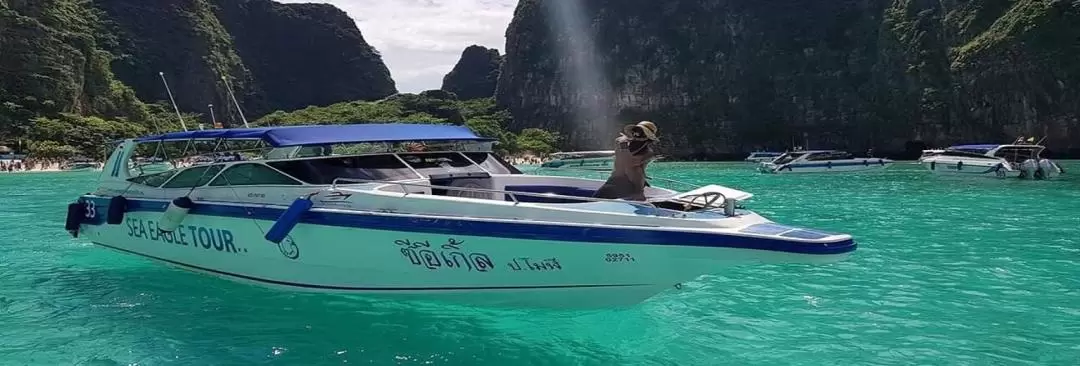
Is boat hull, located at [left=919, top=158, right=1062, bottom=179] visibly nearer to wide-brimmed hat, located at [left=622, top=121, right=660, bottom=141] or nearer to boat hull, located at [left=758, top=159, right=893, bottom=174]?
boat hull, located at [left=758, top=159, right=893, bottom=174]

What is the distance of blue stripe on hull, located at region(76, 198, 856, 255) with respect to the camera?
6.48 metres

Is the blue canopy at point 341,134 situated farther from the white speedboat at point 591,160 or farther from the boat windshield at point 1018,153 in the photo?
the boat windshield at point 1018,153

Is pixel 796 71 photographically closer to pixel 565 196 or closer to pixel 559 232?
pixel 565 196

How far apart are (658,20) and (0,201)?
12561 centimetres

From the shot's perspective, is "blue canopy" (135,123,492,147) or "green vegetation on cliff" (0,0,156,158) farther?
"green vegetation on cliff" (0,0,156,158)

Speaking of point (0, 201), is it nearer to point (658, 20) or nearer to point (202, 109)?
point (658, 20)

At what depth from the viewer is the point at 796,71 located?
129500 mm

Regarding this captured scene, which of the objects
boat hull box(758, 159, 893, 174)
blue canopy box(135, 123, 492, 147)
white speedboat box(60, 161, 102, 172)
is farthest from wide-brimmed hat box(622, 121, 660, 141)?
white speedboat box(60, 161, 102, 172)

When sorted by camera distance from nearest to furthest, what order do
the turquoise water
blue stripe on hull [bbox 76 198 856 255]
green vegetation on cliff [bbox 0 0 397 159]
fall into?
blue stripe on hull [bbox 76 198 856 255] < the turquoise water < green vegetation on cliff [bbox 0 0 397 159]

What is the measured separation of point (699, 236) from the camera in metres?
6.63

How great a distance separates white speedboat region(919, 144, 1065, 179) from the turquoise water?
28.2 m

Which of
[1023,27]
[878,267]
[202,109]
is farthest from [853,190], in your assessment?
[202,109]

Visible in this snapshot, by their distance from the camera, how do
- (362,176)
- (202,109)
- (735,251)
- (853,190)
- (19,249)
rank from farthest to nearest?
(202,109), (853,190), (19,249), (362,176), (735,251)

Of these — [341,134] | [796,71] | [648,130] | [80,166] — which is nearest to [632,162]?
[648,130]
